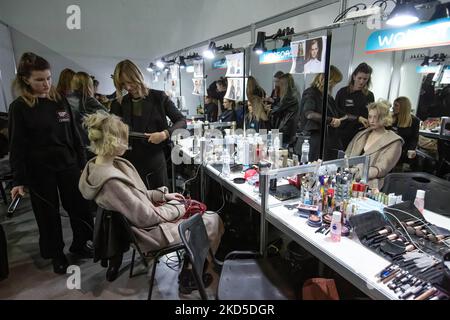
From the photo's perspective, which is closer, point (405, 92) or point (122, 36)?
point (405, 92)

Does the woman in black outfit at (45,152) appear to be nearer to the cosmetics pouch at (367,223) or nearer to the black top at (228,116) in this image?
the black top at (228,116)

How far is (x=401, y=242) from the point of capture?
45.7 inches

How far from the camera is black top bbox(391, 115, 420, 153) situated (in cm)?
173

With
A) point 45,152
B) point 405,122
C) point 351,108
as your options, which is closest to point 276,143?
point 351,108

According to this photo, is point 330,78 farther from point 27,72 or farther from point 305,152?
point 27,72

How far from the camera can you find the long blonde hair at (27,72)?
169 cm

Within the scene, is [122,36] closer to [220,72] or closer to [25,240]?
[220,72]

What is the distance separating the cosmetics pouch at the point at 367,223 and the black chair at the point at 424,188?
45cm

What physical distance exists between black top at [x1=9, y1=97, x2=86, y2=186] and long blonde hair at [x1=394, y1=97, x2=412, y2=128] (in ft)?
7.29

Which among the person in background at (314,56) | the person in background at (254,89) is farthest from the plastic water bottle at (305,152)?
the person in background at (254,89)

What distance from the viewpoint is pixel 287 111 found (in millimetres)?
2336

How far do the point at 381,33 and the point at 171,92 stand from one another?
3.79 meters

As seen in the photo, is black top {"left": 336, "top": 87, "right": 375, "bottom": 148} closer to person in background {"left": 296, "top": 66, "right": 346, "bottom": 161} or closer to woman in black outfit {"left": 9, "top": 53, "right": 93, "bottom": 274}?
person in background {"left": 296, "top": 66, "right": 346, "bottom": 161}

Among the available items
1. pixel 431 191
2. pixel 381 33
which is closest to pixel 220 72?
pixel 381 33
